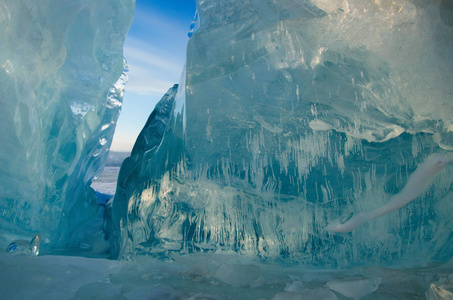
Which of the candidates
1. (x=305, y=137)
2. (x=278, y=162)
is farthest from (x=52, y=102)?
(x=305, y=137)

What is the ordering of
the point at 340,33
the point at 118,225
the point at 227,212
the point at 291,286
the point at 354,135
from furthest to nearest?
the point at 118,225, the point at 227,212, the point at 354,135, the point at 340,33, the point at 291,286

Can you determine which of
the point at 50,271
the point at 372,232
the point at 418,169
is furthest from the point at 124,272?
the point at 418,169

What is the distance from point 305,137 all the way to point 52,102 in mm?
2310

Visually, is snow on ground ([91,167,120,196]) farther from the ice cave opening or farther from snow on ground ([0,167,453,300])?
snow on ground ([0,167,453,300])

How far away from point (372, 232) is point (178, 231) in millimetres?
1361

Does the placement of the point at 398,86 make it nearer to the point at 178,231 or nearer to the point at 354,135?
the point at 354,135

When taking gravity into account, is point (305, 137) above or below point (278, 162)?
above

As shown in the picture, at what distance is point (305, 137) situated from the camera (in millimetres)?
2238

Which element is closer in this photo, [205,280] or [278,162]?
[205,280]

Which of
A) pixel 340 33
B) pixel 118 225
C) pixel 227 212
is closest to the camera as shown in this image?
pixel 340 33

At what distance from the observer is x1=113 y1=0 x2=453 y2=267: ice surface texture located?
6.72 ft

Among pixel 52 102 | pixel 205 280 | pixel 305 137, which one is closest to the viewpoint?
pixel 205 280

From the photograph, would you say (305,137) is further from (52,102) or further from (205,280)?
(52,102)

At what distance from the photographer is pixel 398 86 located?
6.77ft
